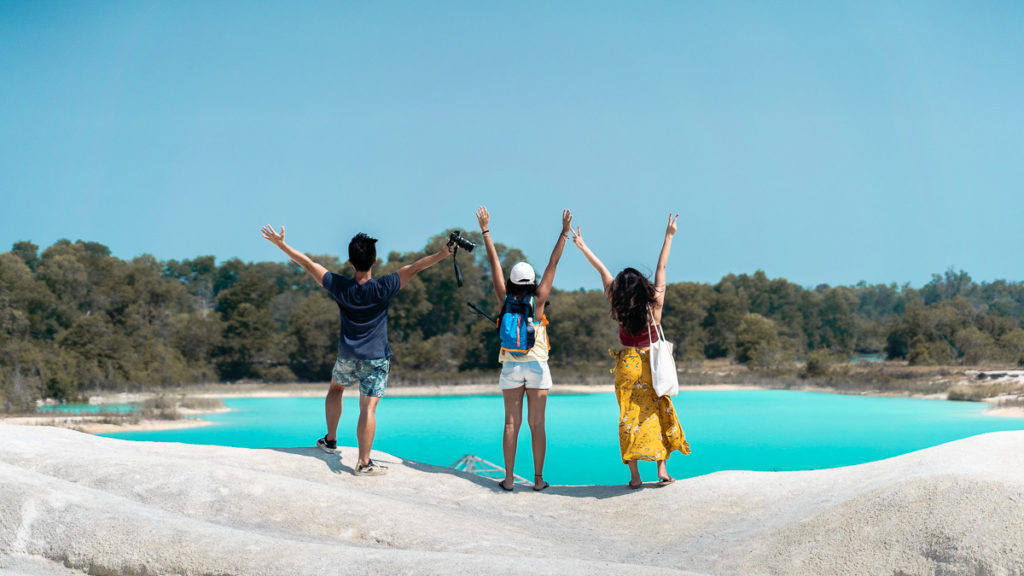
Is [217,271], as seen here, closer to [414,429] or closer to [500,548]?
[414,429]

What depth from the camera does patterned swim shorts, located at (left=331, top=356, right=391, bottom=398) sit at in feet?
21.8

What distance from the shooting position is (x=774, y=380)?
4834 centimetres

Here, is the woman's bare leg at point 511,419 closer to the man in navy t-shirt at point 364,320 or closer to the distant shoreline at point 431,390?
the man in navy t-shirt at point 364,320

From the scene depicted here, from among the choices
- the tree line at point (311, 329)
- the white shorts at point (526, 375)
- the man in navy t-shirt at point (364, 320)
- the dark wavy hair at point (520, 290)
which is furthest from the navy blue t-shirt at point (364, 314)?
the tree line at point (311, 329)

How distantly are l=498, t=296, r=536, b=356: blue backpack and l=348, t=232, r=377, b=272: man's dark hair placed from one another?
1157 millimetres

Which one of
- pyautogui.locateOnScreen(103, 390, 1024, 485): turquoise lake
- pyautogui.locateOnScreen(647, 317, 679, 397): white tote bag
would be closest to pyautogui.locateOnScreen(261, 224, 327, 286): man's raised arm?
pyautogui.locateOnScreen(647, 317, 679, 397): white tote bag

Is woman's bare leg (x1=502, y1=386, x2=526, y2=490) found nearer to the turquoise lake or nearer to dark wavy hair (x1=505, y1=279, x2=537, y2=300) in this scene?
dark wavy hair (x1=505, y1=279, x2=537, y2=300)

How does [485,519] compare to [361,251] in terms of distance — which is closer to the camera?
[485,519]

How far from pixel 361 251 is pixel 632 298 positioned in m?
2.12

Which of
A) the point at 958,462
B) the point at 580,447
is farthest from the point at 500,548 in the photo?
the point at 580,447

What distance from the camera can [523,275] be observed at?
6609 millimetres

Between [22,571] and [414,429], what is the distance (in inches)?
1059

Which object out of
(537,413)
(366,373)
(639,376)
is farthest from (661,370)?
(366,373)

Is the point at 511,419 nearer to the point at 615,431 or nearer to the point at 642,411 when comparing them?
the point at 642,411
